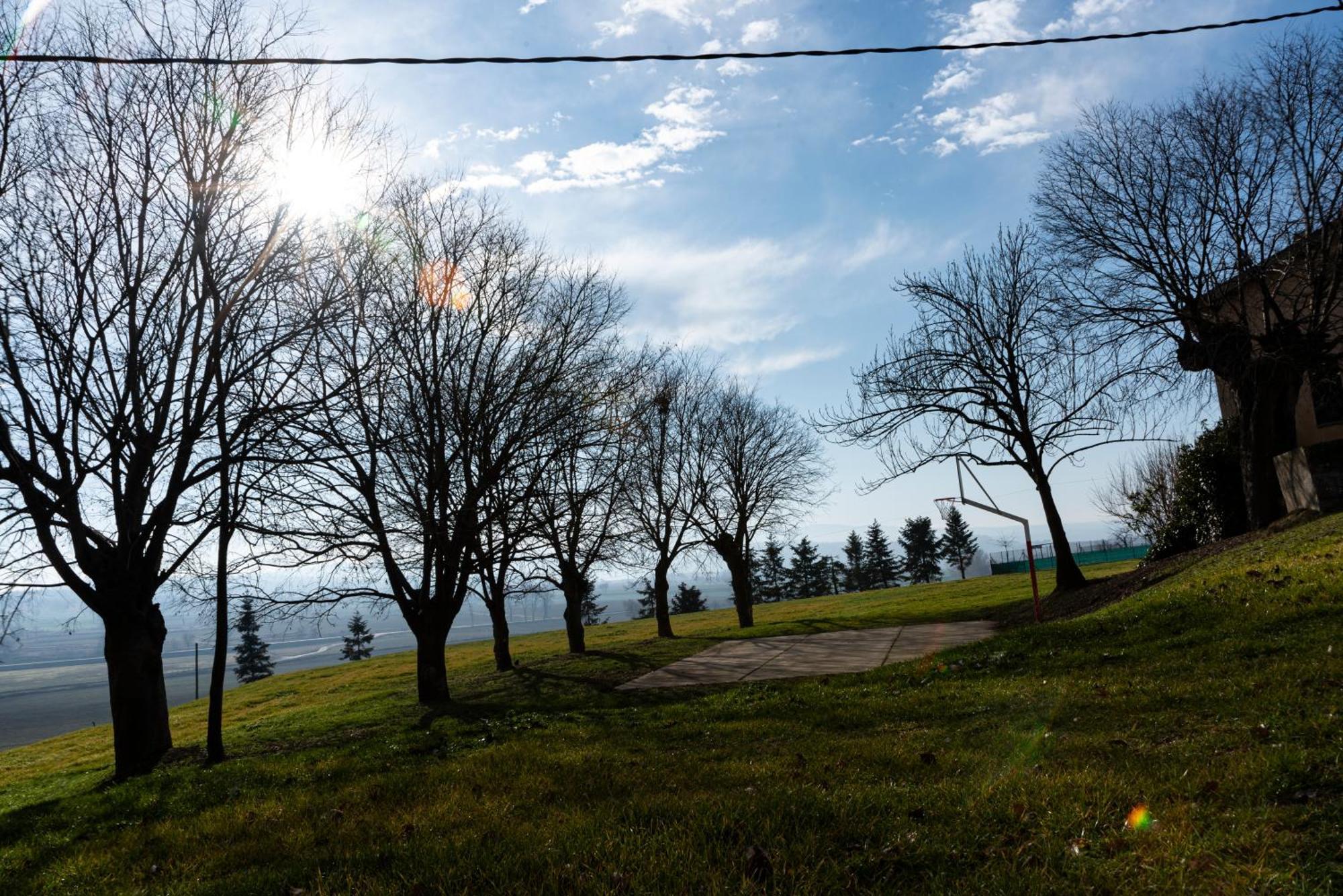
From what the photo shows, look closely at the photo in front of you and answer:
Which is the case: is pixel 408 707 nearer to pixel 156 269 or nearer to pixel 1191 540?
pixel 156 269

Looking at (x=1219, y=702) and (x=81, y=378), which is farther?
(x=81, y=378)

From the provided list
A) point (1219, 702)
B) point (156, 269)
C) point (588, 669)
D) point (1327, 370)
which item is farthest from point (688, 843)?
point (1327, 370)

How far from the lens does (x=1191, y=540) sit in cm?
2194

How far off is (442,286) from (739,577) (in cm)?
1982

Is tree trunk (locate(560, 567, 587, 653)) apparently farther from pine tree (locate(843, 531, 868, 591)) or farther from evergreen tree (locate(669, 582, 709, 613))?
pine tree (locate(843, 531, 868, 591))

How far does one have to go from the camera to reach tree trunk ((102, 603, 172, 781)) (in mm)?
12211

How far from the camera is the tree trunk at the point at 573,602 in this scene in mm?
23859

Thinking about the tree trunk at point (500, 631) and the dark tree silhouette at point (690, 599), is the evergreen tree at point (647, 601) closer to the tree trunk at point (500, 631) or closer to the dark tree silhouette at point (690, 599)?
the dark tree silhouette at point (690, 599)

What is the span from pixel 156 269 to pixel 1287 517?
2213 centimetres

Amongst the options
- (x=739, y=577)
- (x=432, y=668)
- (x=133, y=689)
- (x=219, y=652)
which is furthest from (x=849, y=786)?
(x=739, y=577)

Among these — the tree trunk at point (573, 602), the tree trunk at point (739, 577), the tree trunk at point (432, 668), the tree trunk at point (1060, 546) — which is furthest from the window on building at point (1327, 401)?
the tree trunk at point (432, 668)

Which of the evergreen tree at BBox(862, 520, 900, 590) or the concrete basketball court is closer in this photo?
the concrete basketball court

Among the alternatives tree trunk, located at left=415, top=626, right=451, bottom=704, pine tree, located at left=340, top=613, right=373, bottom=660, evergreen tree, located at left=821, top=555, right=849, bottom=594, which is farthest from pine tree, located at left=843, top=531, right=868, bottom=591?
tree trunk, located at left=415, top=626, right=451, bottom=704

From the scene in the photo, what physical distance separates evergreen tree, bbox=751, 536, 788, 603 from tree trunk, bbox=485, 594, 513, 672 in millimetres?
68047
